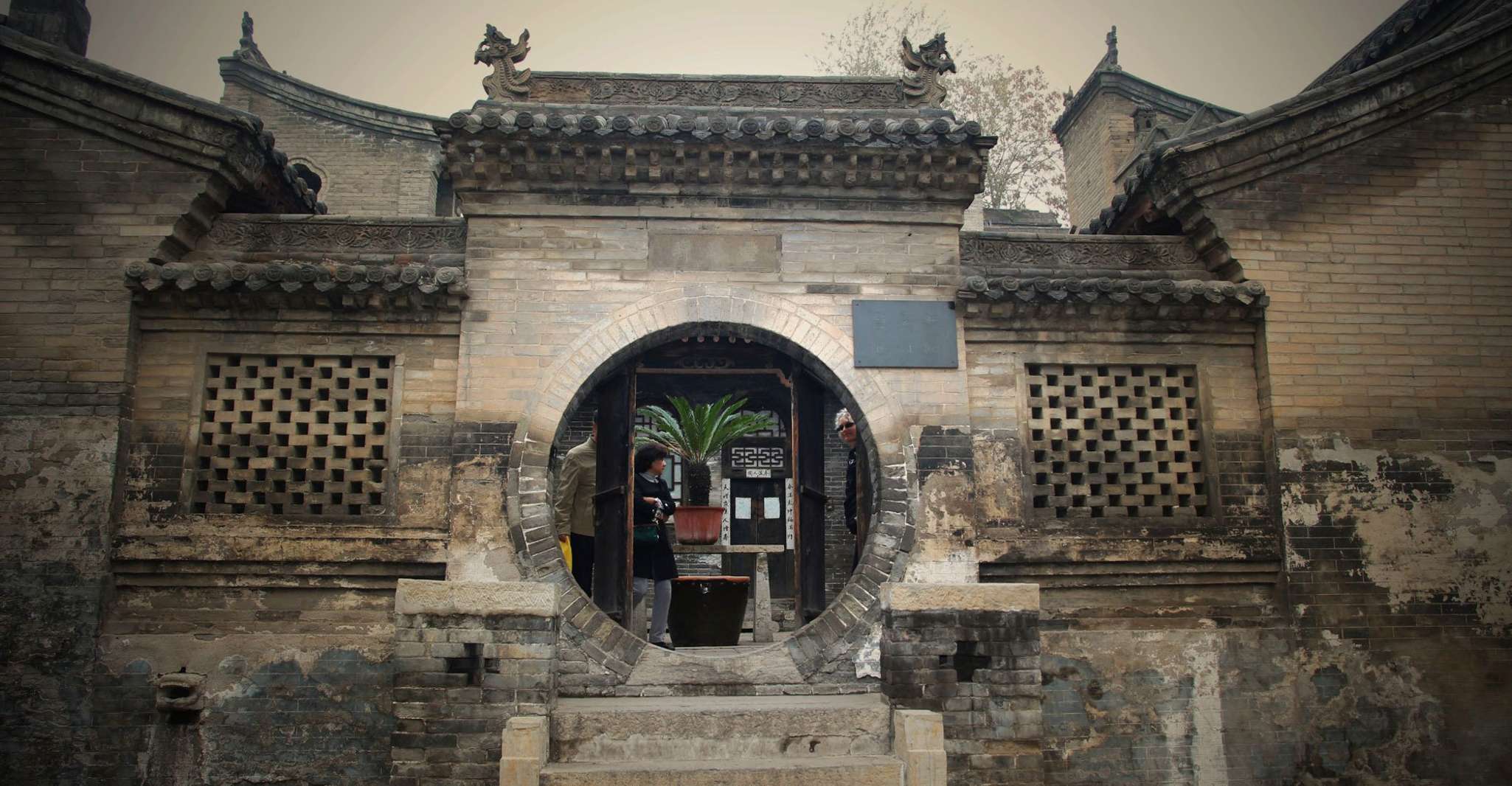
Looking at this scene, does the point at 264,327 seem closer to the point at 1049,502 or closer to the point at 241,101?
the point at 1049,502

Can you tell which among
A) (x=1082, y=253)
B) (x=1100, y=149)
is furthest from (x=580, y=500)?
(x=1100, y=149)

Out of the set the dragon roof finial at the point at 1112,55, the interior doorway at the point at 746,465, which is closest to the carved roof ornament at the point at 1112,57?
the dragon roof finial at the point at 1112,55

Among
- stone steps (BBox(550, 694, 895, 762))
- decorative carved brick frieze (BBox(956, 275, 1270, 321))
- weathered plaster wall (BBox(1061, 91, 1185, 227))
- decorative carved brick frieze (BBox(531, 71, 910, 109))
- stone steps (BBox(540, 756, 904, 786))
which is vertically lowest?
stone steps (BBox(540, 756, 904, 786))

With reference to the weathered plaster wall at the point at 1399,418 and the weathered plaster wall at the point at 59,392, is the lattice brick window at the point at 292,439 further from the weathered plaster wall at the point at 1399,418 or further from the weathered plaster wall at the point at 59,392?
the weathered plaster wall at the point at 1399,418

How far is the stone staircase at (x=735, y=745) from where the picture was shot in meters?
6.25

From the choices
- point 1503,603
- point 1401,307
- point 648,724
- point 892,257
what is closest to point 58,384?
point 648,724

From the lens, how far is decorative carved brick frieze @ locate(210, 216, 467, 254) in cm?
848

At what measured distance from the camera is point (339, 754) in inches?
295

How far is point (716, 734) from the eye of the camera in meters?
6.66

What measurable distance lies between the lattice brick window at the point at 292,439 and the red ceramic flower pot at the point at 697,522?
3.03 metres

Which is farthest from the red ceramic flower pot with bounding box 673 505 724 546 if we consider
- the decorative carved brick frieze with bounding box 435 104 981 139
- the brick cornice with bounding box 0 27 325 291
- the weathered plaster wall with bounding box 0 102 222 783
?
the brick cornice with bounding box 0 27 325 291

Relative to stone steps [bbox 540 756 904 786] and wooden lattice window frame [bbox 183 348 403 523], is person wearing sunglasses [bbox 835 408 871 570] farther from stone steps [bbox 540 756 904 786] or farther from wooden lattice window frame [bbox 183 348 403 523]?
wooden lattice window frame [bbox 183 348 403 523]

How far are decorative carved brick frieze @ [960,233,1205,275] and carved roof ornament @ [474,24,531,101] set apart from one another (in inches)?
151

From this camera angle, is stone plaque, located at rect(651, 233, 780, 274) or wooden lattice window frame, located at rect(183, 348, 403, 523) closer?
wooden lattice window frame, located at rect(183, 348, 403, 523)
